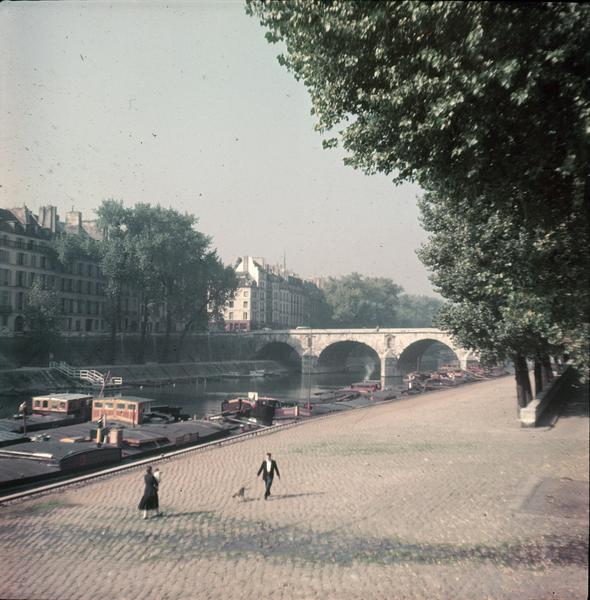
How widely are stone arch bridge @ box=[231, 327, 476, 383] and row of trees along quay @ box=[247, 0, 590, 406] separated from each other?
245 ft

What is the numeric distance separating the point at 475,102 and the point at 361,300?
12917cm

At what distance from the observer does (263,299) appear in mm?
118125

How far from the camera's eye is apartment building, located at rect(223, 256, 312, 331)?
4513 inches

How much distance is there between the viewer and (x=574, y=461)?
1969 centimetres

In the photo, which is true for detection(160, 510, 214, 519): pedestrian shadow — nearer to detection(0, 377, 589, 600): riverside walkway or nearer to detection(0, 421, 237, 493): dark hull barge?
detection(0, 377, 589, 600): riverside walkway

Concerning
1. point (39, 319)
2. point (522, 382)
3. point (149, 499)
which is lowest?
point (149, 499)

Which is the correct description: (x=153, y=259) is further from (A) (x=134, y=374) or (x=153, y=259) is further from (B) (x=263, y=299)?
(B) (x=263, y=299)

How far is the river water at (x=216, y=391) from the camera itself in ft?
170

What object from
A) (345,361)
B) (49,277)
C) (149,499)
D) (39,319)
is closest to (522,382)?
(149,499)

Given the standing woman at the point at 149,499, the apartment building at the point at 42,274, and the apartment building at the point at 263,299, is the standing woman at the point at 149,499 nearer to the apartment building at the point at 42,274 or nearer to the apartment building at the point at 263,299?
the apartment building at the point at 42,274

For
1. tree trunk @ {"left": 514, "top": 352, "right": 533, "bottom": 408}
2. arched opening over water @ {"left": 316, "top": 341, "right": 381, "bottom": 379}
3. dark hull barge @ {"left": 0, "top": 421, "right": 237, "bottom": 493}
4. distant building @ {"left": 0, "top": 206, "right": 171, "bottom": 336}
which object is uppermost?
distant building @ {"left": 0, "top": 206, "right": 171, "bottom": 336}

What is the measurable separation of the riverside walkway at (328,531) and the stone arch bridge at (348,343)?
66674 millimetres

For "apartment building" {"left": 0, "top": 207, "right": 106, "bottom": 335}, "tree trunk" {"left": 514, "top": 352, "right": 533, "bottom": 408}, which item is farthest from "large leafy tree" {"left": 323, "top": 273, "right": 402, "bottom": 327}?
"tree trunk" {"left": 514, "top": 352, "right": 533, "bottom": 408}

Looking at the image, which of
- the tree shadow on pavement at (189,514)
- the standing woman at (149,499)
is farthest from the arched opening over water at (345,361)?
the standing woman at (149,499)
